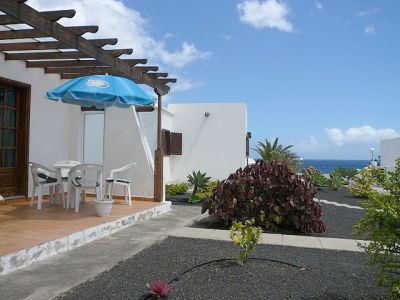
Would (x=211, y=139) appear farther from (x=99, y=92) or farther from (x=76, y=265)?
(x=76, y=265)

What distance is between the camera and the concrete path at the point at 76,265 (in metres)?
3.42

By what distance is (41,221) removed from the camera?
18.9 ft

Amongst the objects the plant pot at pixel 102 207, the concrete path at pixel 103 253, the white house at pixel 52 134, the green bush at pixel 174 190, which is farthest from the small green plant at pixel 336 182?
the plant pot at pixel 102 207

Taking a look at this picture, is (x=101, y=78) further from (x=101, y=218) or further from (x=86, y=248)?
(x=86, y=248)

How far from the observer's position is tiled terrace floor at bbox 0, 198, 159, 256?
455cm

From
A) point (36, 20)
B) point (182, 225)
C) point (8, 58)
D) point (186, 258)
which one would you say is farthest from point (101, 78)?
point (186, 258)

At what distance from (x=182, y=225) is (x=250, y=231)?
8.84 ft

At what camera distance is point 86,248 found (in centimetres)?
496

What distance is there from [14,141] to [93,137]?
74.5 inches

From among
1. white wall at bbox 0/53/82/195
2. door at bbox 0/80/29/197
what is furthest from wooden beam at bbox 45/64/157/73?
door at bbox 0/80/29/197

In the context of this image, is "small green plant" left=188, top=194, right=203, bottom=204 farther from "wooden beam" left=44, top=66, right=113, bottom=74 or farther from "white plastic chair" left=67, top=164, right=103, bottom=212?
"wooden beam" left=44, top=66, right=113, bottom=74

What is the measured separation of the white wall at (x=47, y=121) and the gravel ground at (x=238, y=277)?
15.4 feet

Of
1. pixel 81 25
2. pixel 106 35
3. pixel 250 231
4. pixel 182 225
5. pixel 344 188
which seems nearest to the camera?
pixel 250 231

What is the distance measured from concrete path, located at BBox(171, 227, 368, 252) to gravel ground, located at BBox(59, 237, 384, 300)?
0.37 meters
